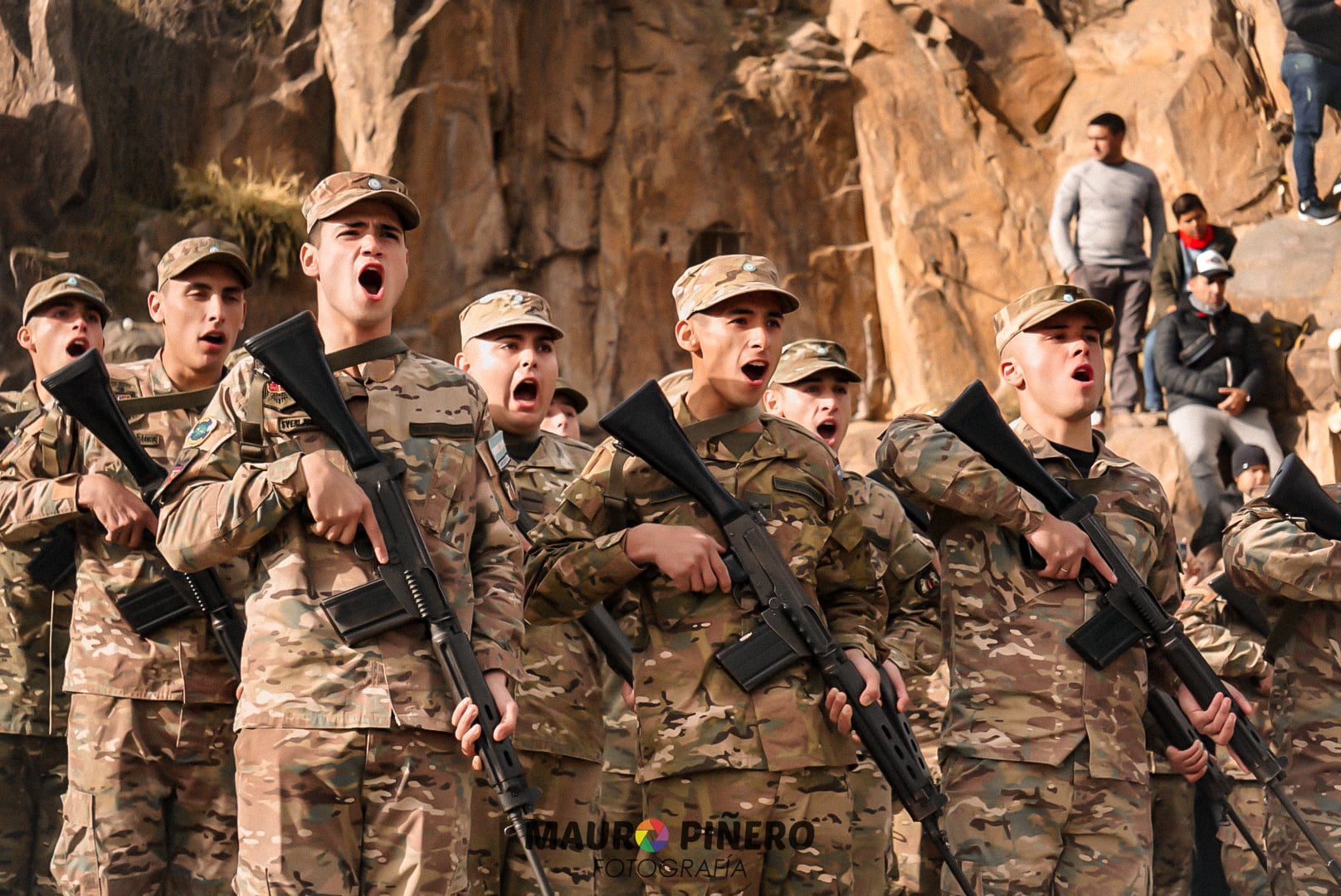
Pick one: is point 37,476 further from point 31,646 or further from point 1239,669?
point 1239,669

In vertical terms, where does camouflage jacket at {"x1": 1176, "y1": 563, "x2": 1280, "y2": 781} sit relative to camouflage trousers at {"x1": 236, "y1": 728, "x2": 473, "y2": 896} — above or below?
above

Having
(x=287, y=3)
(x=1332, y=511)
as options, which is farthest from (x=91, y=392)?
(x=287, y=3)

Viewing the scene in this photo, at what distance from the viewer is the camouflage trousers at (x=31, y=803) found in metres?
5.68

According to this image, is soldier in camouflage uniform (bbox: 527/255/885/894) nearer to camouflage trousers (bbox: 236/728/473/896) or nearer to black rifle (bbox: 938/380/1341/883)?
black rifle (bbox: 938/380/1341/883)

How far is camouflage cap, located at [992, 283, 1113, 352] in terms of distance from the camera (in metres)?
4.72

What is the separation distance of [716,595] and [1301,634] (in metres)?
2.72

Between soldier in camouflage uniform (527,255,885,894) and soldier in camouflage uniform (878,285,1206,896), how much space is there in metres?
0.41

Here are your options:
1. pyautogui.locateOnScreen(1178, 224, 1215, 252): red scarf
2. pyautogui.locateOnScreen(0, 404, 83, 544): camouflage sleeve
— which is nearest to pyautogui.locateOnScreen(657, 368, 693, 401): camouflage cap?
pyautogui.locateOnScreen(0, 404, 83, 544): camouflage sleeve

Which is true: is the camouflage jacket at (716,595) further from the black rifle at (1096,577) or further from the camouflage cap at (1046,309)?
the camouflage cap at (1046,309)

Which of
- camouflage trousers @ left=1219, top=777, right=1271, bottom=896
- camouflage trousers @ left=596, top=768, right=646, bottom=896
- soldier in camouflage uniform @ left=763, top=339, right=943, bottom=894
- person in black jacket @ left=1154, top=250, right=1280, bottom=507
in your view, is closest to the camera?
soldier in camouflage uniform @ left=763, top=339, right=943, bottom=894

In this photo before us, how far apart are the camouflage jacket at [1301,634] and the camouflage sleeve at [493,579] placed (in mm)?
2870

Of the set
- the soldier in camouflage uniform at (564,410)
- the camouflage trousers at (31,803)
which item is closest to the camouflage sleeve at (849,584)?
the soldier in camouflage uniform at (564,410)

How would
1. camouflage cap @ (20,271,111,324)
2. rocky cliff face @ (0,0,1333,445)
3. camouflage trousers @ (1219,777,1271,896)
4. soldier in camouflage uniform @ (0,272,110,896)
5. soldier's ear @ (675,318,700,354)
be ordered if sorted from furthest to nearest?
rocky cliff face @ (0,0,1333,445) → camouflage trousers @ (1219,777,1271,896) → camouflage cap @ (20,271,111,324) → soldier in camouflage uniform @ (0,272,110,896) → soldier's ear @ (675,318,700,354)

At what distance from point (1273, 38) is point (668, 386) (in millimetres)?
10108
